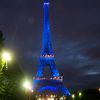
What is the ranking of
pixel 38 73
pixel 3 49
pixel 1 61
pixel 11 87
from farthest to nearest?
pixel 38 73
pixel 11 87
pixel 3 49
pixel 1 61

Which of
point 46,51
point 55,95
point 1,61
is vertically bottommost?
point 1,61

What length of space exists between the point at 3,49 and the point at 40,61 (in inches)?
5360

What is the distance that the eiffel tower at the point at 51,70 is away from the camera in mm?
181875

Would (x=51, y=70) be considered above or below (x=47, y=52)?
below

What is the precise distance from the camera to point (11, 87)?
51.9m

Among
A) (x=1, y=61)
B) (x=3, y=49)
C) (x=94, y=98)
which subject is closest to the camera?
(x=1, y=61)

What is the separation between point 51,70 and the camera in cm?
18400

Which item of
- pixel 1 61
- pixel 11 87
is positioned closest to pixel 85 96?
pixel 11 87

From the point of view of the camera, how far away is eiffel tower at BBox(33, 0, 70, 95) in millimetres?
181875

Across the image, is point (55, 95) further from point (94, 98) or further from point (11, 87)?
point (11, 87)

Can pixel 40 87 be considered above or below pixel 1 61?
above

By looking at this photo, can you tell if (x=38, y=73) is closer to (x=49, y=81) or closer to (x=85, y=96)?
(x=49, y=81)

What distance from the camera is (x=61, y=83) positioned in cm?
18700

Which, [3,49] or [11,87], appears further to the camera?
[11,87]
